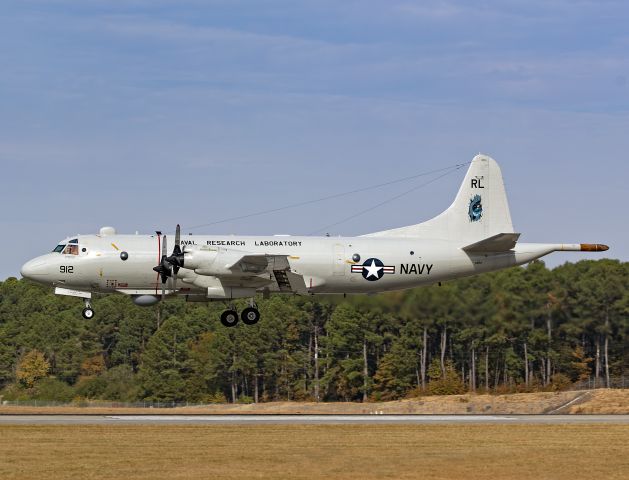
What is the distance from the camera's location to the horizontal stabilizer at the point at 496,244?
55.6m

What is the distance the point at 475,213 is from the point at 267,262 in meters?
12.7

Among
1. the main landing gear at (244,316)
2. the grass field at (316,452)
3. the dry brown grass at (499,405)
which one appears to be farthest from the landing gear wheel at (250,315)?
the grass field at (316,452)

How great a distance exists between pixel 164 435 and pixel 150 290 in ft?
46.8

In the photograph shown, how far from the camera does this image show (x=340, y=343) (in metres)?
99.8

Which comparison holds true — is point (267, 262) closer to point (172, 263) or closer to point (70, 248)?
point (172, 263)

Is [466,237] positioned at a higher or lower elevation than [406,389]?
higher

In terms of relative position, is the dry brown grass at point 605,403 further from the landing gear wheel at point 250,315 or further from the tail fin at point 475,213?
the landing gear wheel at point 250,315

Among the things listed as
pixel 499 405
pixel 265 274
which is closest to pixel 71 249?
pixel 265 274

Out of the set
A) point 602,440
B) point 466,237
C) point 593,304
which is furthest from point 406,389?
point 602,440

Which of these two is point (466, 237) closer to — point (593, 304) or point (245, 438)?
point (593, 304)

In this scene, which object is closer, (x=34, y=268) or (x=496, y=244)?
(x=34, y=268)

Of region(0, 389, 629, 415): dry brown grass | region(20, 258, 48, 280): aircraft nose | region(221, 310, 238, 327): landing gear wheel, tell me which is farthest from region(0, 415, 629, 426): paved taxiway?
region(0, 389, 629, 415): dry brown grass

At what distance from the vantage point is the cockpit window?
5459 centimetres

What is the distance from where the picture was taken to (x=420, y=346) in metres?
91.8
